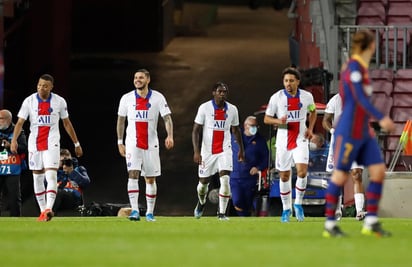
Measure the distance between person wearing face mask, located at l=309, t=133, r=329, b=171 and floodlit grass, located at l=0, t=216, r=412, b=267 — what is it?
7399 mm

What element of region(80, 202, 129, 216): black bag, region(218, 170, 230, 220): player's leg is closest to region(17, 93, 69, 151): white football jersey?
region(218, 170, 230, 220): player's leg

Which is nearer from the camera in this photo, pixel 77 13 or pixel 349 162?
pixel 349 162

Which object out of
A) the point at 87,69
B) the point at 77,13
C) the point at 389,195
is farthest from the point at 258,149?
the point at 77,13

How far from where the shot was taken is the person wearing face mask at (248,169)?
28.9m

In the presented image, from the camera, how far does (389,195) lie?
28.1 m

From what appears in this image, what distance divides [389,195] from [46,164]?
7234 millimetres

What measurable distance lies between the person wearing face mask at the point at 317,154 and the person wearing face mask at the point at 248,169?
0.84 metres

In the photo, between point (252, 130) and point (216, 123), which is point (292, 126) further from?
point (252, 130)

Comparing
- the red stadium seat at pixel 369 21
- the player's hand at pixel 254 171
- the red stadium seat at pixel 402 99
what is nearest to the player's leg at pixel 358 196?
the player's hand at pixel 254 171

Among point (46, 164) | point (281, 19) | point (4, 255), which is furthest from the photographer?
point (281, 19)

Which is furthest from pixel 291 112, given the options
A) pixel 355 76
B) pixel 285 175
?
pixel 355 76

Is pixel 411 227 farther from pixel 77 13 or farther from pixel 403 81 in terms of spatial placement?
pixel 77 13

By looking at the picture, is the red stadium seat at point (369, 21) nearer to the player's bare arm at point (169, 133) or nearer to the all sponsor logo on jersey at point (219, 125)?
the all sponsor logo on jersey at point (219, 125)

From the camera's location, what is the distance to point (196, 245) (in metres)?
17.2
